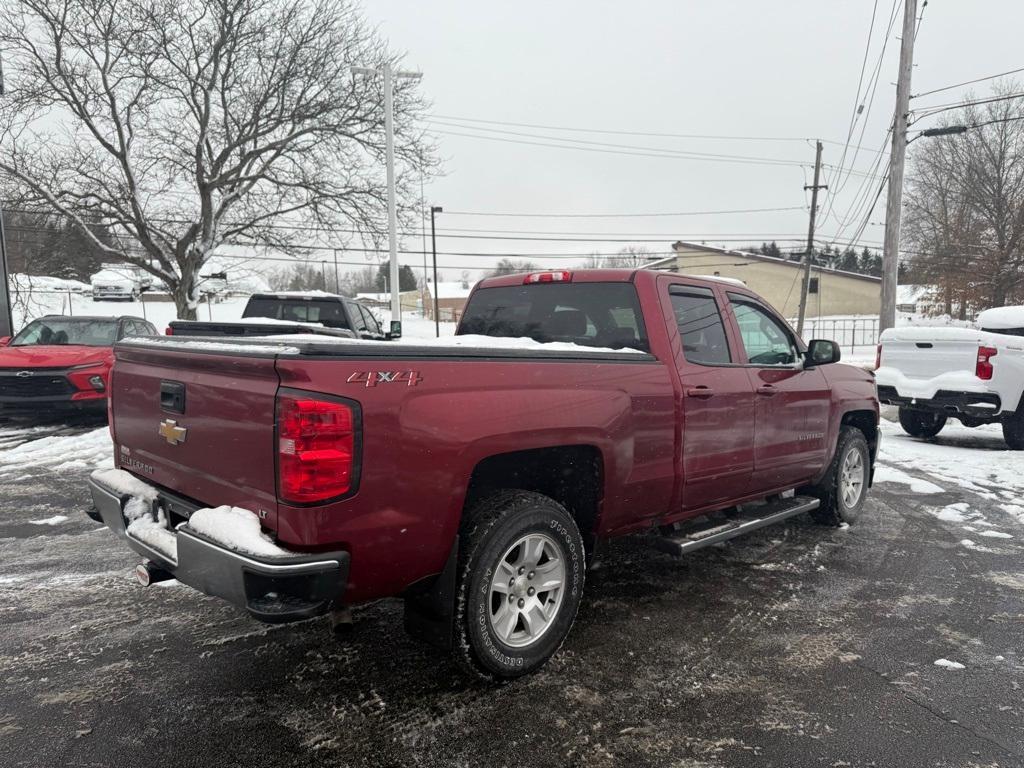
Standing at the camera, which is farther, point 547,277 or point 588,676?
point 547,277

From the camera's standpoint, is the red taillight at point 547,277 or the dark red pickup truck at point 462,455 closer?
the dark red pickup truck at point 462,455

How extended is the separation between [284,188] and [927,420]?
59.6ft

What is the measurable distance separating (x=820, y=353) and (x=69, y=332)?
10852 millimetres

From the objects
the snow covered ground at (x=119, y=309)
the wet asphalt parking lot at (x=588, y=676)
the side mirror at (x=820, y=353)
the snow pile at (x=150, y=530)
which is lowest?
the wet asphalt parking lot at (x=588, y=676)

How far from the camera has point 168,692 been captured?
9.81 ft

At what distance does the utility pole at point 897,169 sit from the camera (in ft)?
49.8

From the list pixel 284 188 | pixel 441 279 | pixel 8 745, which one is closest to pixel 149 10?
pixel 284 188

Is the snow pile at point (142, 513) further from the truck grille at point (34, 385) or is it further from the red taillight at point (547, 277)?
the truck grille at point (34, 385)

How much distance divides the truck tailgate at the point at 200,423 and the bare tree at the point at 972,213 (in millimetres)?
43024

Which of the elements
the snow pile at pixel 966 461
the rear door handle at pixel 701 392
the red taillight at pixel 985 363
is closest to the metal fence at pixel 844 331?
the snow pile at pixel 966 461

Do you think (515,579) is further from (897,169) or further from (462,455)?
(897,169)

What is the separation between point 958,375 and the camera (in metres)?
9.02

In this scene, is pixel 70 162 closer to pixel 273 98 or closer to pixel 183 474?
pixel 273 98

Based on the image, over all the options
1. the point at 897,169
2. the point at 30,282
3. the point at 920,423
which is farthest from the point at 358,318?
the point at 30,282
